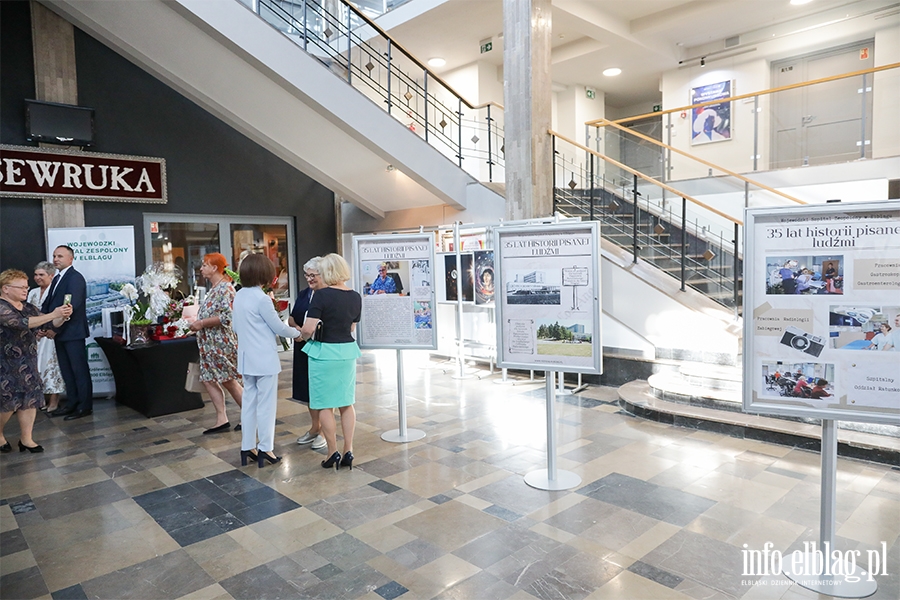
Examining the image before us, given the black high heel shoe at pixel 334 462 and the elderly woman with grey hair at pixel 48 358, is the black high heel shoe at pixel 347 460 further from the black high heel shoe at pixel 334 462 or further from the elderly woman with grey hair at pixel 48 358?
the elderly woman with grey hair at pixel 48 358

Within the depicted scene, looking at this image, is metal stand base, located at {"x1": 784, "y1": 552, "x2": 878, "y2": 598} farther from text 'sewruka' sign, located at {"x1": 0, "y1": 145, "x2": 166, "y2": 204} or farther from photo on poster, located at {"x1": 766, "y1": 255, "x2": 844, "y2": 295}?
text 'sewruka' sign, located at {"x1": 0, "y1": 145, "x2": 166, "y2": 204}

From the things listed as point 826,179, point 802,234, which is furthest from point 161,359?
point 826,179

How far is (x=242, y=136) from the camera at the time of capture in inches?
351

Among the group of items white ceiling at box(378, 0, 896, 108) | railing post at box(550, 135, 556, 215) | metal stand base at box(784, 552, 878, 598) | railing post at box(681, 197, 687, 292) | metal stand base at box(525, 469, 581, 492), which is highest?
white ceiling at box(378, 0, 896, 108)

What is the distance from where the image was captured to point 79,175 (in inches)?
287

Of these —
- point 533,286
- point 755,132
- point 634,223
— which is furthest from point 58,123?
point 755,132

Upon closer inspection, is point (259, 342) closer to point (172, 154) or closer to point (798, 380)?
point (798, 380)

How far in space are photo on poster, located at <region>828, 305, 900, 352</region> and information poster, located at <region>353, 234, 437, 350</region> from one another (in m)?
2.75

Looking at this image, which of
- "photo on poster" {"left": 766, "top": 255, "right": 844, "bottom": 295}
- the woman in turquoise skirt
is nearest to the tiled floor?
the woman in turquoise skirt

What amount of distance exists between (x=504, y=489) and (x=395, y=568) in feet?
3.66

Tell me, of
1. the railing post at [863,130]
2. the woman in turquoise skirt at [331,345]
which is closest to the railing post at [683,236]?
the railing post at [863,130]

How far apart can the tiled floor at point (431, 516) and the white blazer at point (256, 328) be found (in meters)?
0.80

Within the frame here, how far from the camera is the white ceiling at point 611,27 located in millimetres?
9008

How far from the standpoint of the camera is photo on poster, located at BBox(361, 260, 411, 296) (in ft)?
15.3
